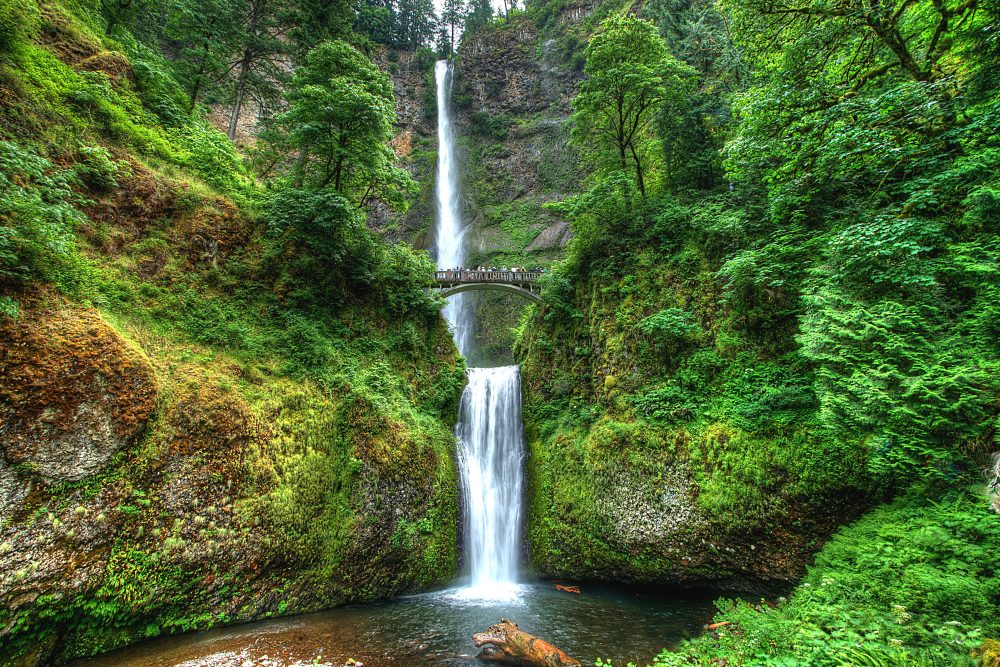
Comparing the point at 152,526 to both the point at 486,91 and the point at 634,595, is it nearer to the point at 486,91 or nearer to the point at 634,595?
the point at 634,595

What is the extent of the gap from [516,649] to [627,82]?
15.1 m

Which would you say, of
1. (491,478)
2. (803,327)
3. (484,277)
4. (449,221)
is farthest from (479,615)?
(449,221)

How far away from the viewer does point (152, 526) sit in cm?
604

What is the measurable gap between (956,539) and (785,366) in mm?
3887

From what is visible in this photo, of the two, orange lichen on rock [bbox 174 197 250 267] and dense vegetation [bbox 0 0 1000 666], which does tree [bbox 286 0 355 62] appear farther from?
orange lichen on rock [bbox 174 197 250 267]

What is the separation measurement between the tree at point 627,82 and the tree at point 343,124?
6.89 metres

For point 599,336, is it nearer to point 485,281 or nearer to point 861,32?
point 861,32

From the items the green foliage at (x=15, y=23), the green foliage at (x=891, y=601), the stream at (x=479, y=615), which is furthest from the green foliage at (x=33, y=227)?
the green foliage at (x=891, y=601)

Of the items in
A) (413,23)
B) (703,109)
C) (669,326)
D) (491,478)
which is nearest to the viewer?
(669,326)

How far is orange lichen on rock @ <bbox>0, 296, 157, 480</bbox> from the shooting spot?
5.34m

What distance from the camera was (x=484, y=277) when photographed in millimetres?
18516

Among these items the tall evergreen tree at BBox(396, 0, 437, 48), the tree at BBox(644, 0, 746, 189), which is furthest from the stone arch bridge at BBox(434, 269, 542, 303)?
the tall evergreen tree at BBox(396, 0, 437, 48)

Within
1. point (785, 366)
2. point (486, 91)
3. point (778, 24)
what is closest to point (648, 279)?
point (785, 366)

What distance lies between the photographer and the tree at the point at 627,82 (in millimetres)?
12180
